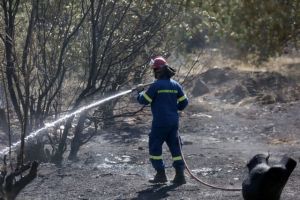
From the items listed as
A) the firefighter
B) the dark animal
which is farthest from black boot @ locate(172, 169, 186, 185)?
the dark animal

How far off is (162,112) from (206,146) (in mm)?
5449

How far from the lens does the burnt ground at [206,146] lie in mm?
8641

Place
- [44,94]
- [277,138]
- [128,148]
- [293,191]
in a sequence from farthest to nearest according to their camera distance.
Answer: [277,138] → [128,148] → [44,94] → [293,191]

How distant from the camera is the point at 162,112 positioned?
9125mm

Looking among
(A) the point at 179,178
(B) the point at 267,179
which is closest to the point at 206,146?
(A) the point at 179,178

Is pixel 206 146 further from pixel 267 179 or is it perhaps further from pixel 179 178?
pixel 267 179

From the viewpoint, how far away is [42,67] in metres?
10.5

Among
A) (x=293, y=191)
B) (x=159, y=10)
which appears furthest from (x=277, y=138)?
(x=293, y=191)

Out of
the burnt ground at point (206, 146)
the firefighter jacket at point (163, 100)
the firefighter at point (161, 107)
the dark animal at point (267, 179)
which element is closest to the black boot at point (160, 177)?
the firefighter at point (161, 107)

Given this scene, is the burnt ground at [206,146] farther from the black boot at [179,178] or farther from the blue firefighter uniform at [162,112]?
the blue firefighter uniform at [162,112]

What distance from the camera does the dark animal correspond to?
228 inches

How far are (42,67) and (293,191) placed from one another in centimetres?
419

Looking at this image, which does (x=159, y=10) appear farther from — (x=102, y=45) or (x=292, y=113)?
(x=292, y=113)

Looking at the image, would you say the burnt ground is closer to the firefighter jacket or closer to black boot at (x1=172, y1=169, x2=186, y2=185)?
black boot at (x1=172, y1=169, x2=186, y2=185)
